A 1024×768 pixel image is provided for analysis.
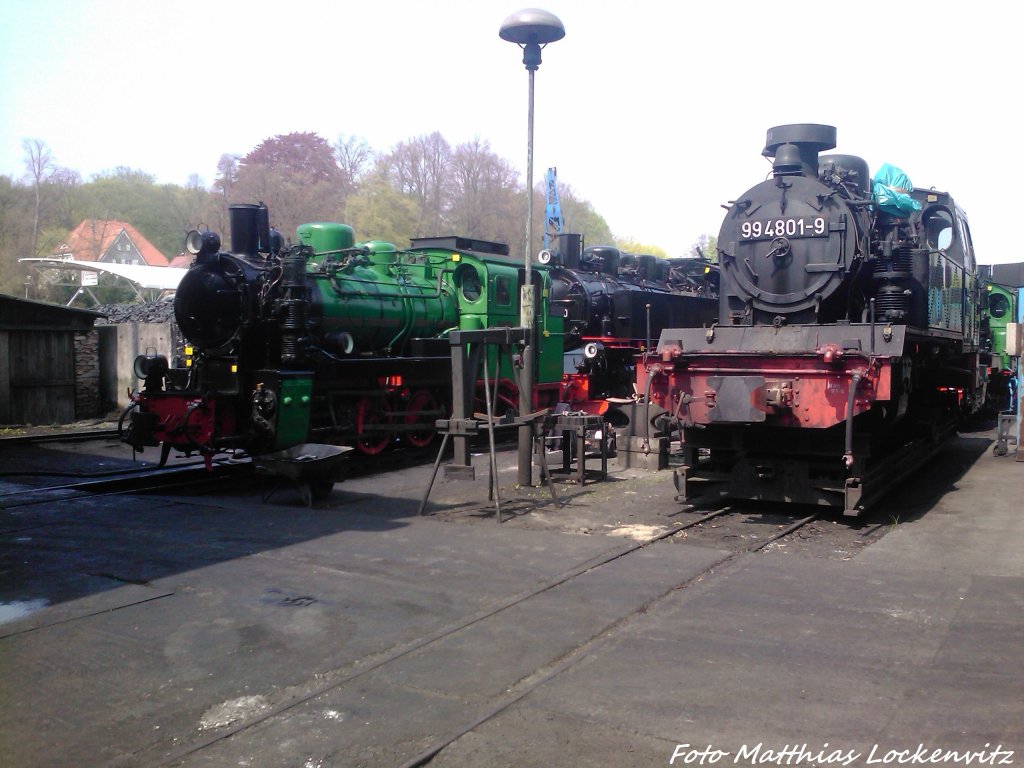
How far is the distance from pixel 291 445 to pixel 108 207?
5498 cm

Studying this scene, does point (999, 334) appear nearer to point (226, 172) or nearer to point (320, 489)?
point (320, 489)

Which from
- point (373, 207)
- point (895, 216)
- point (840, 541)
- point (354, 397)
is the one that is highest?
point (373, 207)

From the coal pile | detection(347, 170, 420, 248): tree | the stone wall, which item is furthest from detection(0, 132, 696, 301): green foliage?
the stone wall

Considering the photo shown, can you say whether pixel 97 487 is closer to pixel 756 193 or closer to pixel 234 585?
pixel 234 585

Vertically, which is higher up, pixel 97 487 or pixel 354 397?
pixel 354 397

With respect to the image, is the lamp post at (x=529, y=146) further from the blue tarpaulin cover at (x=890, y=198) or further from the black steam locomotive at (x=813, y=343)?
the blue tarpaulin cover at (x=890, y=198)

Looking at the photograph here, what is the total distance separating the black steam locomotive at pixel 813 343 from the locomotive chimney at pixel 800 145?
16 mm

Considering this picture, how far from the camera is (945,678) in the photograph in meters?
4.43

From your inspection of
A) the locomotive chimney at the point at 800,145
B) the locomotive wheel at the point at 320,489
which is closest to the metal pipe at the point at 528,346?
the locomotive wheel at the point at 320,489

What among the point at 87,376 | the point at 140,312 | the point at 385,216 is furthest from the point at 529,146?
the point at 385,216

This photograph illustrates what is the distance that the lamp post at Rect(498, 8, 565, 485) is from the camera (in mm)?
9344

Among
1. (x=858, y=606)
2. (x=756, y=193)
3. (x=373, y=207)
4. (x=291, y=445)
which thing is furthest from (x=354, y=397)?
(x=373, y=207)

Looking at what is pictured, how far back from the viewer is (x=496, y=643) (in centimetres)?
501
